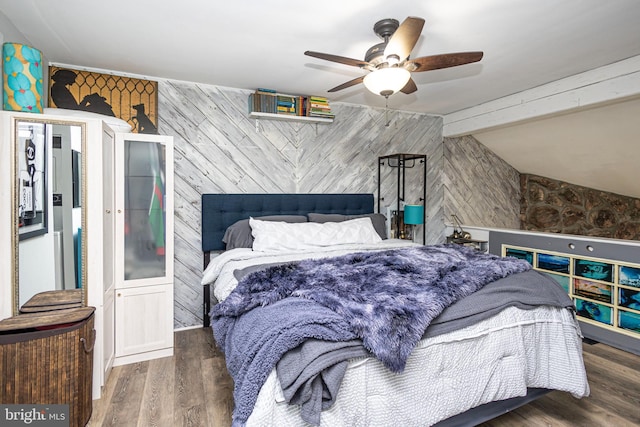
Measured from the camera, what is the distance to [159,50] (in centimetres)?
256

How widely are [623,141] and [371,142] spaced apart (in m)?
2.63

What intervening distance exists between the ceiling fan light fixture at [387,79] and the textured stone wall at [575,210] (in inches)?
157

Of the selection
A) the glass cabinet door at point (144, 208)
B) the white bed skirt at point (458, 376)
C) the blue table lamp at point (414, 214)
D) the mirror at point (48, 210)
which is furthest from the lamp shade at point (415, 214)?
the mirror at point (48, 210)

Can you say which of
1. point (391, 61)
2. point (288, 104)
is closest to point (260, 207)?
point (288, 104)

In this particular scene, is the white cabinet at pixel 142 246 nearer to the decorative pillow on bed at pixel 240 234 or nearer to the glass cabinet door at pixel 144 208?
the glass cabinet door at pixel 144 208

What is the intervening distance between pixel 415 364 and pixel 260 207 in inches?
93.6

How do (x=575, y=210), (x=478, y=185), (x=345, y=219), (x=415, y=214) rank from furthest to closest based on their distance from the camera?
(x=478, y=185)
(x=575, y=210)
(x=415, y=214)
(x=345, y=219)

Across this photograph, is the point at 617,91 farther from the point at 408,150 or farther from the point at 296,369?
the point at 296,369

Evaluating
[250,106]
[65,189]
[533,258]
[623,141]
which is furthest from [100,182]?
[623,141]

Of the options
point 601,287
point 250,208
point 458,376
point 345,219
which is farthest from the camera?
point 345,219

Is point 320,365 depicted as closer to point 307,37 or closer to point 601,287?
point 307,37

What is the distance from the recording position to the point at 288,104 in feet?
11.3

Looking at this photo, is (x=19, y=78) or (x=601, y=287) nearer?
(x=19, y=78)

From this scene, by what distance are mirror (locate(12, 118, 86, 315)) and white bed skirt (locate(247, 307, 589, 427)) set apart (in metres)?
1.61
